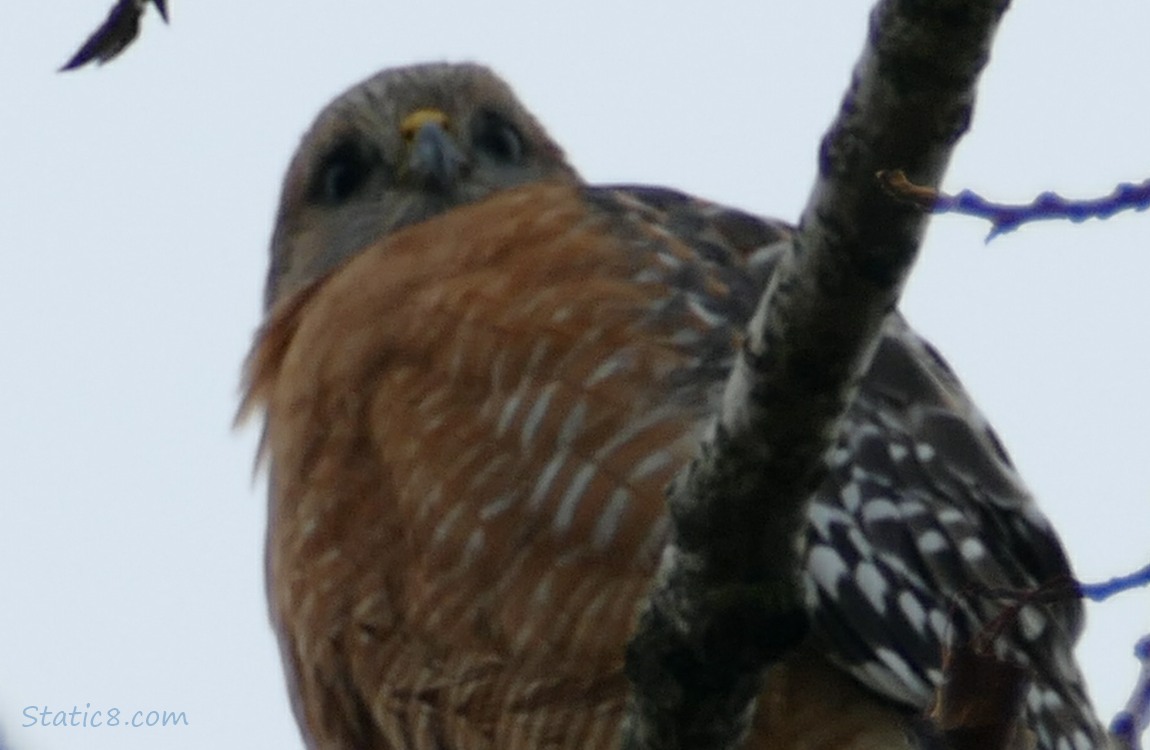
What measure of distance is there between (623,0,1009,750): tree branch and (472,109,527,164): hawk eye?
4077 mm

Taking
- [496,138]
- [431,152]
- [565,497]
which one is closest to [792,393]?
[565,497]

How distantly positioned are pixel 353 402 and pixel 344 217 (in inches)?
83.5

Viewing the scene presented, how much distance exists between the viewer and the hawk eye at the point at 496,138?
7570mm

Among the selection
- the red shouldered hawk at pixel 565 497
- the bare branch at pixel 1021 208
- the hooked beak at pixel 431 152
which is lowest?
the red shouldered hawk at pixel 565 497

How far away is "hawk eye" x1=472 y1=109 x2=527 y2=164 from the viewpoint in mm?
7570

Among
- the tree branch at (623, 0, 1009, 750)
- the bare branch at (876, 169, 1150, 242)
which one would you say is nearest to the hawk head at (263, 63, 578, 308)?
the tree branch at (623, 0, 1009, 750)

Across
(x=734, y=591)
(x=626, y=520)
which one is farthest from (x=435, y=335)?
(x=734, y=591)

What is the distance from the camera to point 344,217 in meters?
7.40

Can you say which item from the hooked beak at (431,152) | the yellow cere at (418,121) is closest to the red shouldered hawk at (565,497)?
the hooked beak at (431,152)

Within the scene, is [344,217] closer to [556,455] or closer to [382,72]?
[382,72]

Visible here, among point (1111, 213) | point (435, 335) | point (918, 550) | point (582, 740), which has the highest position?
point (1111, 213)

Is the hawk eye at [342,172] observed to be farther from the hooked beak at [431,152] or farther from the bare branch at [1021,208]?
the bare branch at [1021,208]

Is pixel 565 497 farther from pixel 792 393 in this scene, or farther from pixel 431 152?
pixel 431 152

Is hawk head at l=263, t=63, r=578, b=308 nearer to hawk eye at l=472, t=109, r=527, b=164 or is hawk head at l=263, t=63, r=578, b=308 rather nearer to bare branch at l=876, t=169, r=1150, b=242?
hawk eye at l=472, t=109, r=527, b=164
